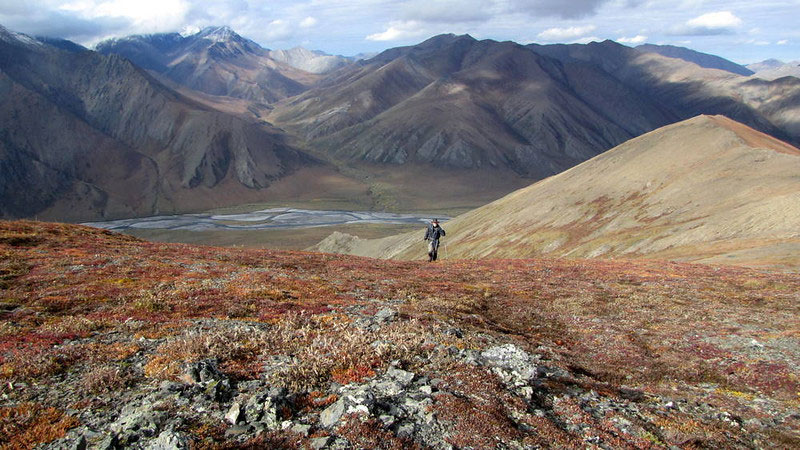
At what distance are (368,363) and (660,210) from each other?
7484 centimetres

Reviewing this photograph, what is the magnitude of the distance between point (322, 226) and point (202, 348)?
153m

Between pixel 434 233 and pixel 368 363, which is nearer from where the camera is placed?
pixel 368 363

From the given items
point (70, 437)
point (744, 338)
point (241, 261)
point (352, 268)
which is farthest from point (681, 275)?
point (70, 437)

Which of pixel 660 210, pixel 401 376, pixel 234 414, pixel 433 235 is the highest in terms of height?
pixel 234 414

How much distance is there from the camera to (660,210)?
73.8 metres

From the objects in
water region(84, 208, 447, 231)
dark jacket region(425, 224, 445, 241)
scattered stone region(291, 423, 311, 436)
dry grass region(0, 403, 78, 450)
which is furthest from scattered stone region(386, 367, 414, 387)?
water region(84, 208, 447, 231)

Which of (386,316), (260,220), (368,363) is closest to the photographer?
(368,363)

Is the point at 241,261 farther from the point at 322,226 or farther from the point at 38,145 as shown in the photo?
the point at 38,145

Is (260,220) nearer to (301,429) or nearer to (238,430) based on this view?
(238,430)

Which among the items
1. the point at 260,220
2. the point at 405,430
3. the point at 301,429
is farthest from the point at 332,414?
the point at 260,220

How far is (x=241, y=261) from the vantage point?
29250 millimetres

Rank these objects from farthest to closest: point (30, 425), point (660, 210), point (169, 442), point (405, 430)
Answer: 1. point (660, 210)
2. point (405, 430)
3. point (30, 425)
4. point (169, 442)

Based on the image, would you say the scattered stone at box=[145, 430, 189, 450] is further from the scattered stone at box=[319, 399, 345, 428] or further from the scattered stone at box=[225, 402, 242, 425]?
the scattered stone at box=[319, 399, 345, 428]

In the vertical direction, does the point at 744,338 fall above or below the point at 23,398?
below
